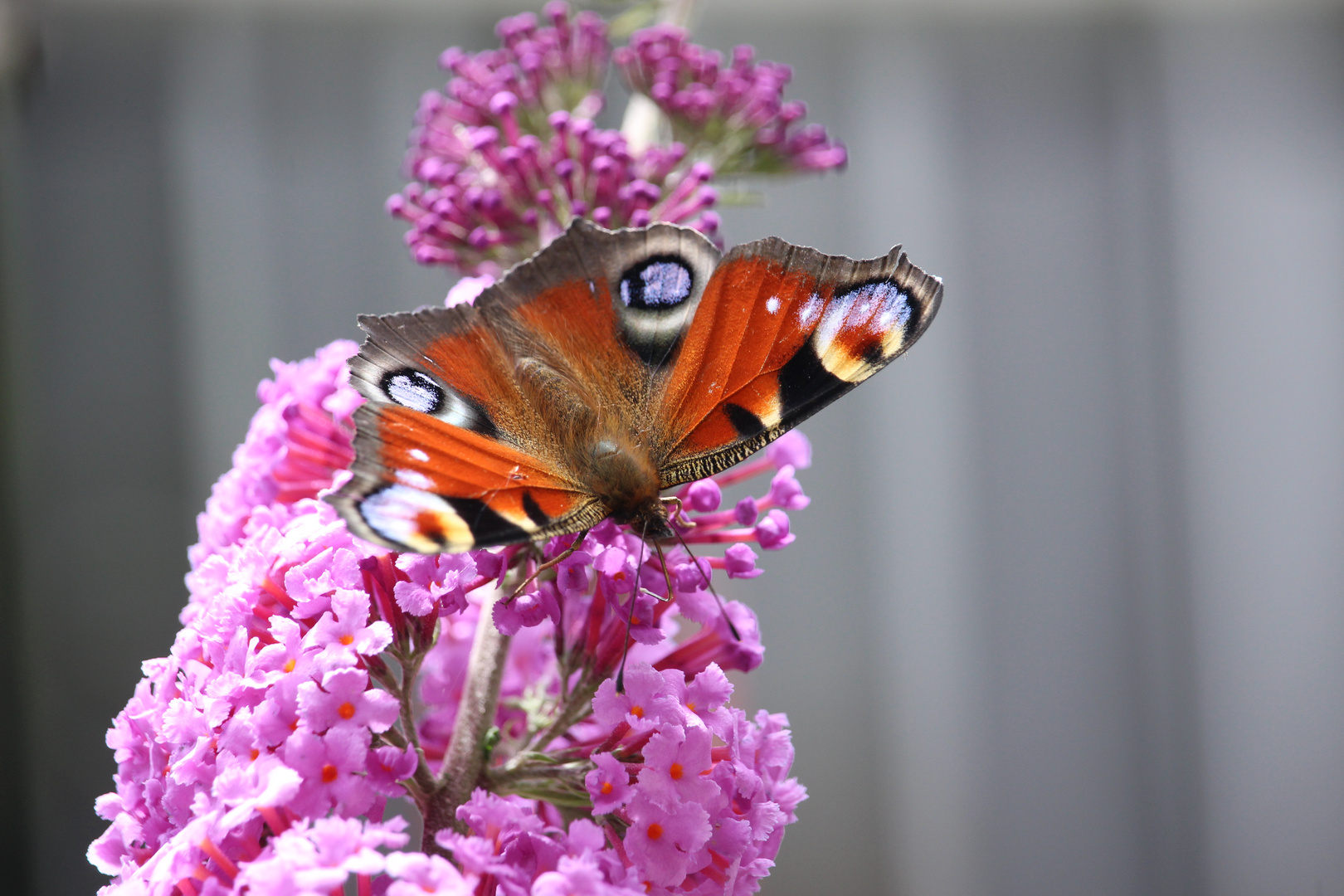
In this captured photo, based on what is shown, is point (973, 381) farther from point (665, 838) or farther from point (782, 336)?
point (665, 838)

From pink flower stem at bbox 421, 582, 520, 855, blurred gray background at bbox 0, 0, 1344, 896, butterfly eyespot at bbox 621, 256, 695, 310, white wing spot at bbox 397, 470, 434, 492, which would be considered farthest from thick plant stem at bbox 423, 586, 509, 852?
blurred gray background at bbox 0, 0, 1344, 896

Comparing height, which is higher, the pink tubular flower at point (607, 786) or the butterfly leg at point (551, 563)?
the butterfly leg at point (551, 563)

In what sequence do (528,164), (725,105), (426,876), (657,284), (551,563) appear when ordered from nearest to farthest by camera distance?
(426,876), (551,563), (657,284), (528,164), (725,105)

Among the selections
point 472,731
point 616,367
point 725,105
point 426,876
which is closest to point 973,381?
point 725,105

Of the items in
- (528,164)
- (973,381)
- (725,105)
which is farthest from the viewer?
(973,381)

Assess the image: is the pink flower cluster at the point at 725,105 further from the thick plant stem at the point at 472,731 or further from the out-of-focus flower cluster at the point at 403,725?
the thick plant stem at the point at 472,731

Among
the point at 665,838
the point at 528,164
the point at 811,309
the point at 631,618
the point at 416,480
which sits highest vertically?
the point at 528,164

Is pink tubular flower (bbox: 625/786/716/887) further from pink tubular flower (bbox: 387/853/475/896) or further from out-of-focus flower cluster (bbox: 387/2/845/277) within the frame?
out-of-focus flower cluster (bbox: 387/2/845/277)

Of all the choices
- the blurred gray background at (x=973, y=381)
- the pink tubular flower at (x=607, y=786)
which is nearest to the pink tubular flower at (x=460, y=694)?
the pink tubular flower at (x=607, y=786)
